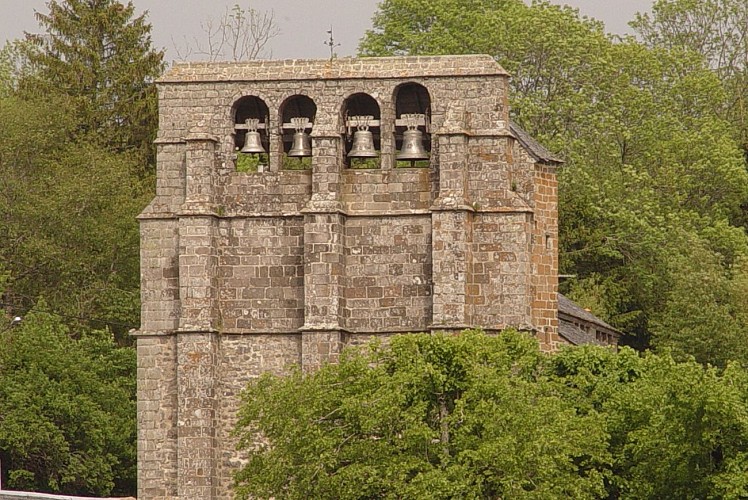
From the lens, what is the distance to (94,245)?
80.1 metres

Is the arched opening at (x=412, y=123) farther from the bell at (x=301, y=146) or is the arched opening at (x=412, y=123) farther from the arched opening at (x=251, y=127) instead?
the arched opening at (x=251, y=127)

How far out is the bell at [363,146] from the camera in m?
57.1

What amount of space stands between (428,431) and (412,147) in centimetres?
947

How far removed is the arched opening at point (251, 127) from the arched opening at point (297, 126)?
467 millimetres

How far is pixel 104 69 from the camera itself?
3455 inches

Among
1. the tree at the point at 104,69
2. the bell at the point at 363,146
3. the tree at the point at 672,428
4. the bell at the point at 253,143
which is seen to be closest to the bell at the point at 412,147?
the bell at the point at 363,146

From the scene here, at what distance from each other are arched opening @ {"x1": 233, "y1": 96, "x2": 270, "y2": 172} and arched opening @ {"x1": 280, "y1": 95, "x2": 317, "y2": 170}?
467mm

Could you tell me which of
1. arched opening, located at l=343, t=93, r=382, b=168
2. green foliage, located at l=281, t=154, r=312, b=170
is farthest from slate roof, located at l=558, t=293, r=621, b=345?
arched opening, located at l=343, t=93, r=382, b=168

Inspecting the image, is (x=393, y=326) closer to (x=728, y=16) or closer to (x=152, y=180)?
(x=152, y=180)

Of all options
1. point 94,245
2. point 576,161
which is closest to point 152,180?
point 94,245

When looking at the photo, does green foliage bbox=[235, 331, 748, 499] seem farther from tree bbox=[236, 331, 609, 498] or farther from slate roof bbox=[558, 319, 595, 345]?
slate roof bbox=[558, 319, 595, 345]

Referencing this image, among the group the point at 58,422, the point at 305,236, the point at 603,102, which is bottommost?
the point at 58,422

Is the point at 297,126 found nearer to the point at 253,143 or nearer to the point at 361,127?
the point at 253,143

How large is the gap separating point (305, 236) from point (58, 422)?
1336 centimetres
